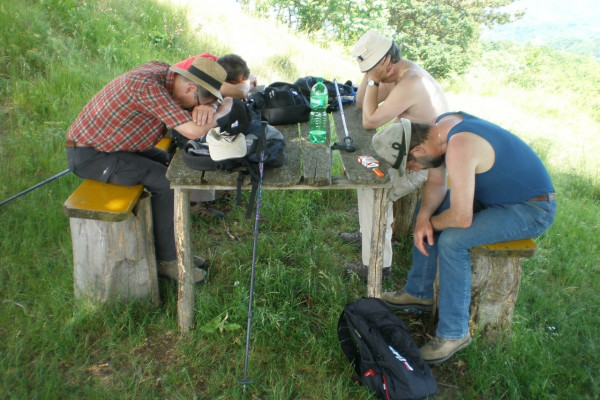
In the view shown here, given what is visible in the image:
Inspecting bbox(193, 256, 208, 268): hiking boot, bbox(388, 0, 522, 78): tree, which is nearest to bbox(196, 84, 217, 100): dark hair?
bbox(193, 256, 208, 268): hiking boot

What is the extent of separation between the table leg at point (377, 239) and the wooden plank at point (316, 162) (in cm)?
32

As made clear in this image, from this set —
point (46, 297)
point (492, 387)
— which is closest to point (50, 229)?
point (46, 297)

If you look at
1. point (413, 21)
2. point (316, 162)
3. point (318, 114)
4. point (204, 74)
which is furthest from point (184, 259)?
point (413, 21)

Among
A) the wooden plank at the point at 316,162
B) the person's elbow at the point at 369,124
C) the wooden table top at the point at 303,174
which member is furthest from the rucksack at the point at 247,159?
the person's elbow at the point at 369,124

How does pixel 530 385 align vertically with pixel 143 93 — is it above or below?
below

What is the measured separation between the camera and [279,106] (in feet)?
11.4

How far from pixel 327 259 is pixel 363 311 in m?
1.01

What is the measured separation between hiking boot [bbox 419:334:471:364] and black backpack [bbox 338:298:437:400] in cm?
27

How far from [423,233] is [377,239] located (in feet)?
0.88

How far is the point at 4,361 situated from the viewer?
247cm

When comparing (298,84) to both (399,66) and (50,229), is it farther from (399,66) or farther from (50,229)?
(50,229)

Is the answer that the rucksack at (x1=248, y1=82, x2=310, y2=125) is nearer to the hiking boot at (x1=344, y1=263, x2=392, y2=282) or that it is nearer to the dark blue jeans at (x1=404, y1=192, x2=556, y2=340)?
the hiking boot at (x1=344, y1=263, x2=392, y2=282)

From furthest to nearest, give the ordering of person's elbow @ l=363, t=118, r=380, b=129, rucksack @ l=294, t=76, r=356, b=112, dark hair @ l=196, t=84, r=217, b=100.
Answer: rucksack @ l=294, t=76, r=356, b=112 → person's elbow @ l=363, t=118, r=380, b=129 → dark hair @ l=196, t=84, r=217, b=100

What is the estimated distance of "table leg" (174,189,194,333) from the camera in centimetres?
266
